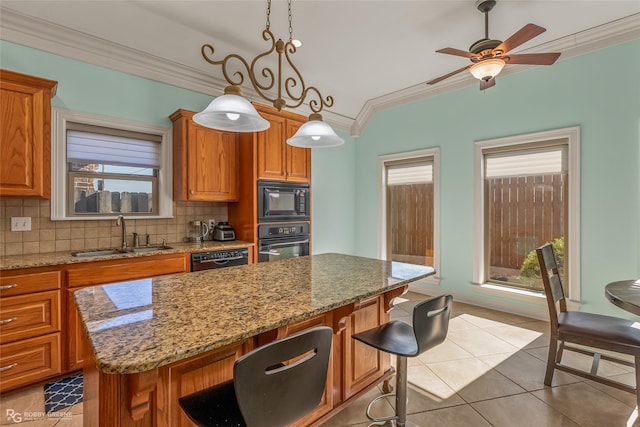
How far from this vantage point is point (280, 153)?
3.66m

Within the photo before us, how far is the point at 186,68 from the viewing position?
3.33m

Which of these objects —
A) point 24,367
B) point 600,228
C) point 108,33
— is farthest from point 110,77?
point 600,228

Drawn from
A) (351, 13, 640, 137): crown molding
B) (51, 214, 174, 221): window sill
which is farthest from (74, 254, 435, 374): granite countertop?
(351, 13, 640, 137): crown molding

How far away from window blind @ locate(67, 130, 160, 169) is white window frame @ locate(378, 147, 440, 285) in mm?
3231

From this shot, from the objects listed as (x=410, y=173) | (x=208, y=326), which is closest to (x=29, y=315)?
(x=208, y=326)

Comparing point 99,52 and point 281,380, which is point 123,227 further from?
point 281,380

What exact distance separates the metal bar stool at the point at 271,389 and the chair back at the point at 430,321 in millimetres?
508

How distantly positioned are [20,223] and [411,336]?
10.3 ft

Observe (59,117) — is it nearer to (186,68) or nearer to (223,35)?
(186,68)

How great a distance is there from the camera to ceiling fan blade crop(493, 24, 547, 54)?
77.0 inches

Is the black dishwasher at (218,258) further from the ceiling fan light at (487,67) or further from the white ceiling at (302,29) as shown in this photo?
the ceiling fan light at (487,67)

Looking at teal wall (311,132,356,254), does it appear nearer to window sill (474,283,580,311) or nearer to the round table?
window sill (474,283,580,311)

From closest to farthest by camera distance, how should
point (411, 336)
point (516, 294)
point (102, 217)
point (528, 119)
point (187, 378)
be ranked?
point (187, 378) → point (411, 336) → point (102, 217) → point (528, 119) → point (516, 294)

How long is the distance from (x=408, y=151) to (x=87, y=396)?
4.36 metres
